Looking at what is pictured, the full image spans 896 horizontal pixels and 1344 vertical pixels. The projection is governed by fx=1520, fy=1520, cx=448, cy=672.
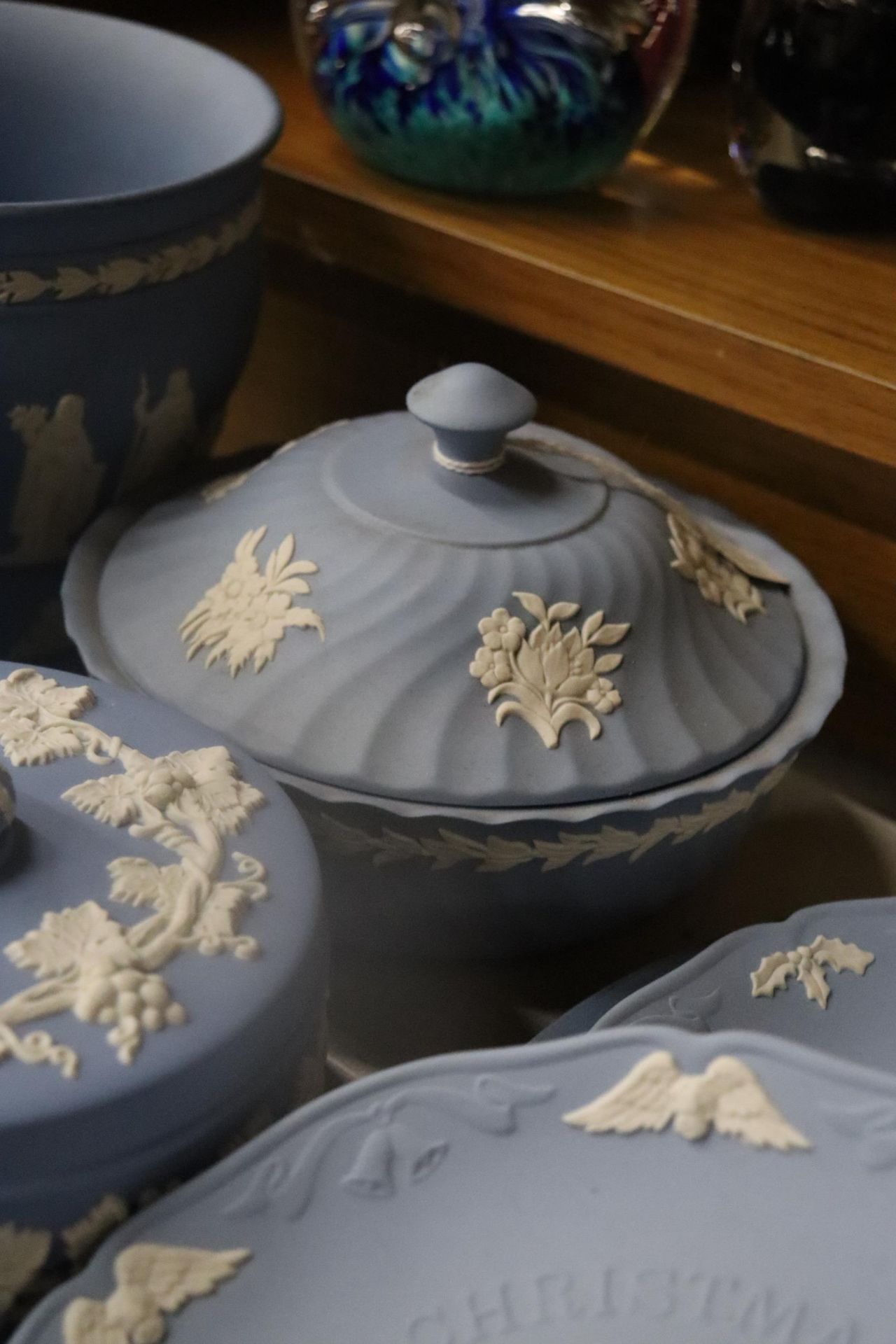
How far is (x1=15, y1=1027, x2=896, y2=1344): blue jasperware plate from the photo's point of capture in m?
0.39

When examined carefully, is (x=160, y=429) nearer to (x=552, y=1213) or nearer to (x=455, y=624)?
(x=455, y=624)

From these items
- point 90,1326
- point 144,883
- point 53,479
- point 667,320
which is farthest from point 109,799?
point 667,320

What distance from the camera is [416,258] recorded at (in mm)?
741

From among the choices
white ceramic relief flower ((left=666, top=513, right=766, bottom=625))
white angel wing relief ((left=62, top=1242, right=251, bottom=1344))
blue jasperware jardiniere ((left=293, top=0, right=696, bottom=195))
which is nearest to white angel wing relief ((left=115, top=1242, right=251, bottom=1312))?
white angel wing relief ((left=62, top=1242, right=251, bottom=1344))

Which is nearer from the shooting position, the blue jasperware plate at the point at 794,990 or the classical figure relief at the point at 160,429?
the blue jasperware plate at the point at 794,990

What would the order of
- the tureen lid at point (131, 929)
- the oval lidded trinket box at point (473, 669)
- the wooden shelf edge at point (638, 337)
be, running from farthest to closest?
the wooden shelf edge at point (638, 337)
the oval lidded trinket box at point (473, 669)
the tureen lid at point (131, 929)

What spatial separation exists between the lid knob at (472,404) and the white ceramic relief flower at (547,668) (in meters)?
0.06

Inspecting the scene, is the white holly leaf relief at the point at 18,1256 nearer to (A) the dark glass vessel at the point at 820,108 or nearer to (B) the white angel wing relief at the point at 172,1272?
(B) the white angel wing relief at the point at 172,1272

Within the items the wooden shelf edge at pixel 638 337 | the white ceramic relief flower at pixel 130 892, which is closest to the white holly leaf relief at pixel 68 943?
the white ceramic relief flower at pixel 130 892

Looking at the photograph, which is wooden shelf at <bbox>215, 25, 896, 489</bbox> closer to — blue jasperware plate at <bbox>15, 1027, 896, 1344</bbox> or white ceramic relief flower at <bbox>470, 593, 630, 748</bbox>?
white ceramic relief flower at <bbox>470, 593, 630, 748</bbox>

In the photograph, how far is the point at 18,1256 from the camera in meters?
0.38

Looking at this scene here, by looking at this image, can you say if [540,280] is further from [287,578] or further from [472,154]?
[287,578]

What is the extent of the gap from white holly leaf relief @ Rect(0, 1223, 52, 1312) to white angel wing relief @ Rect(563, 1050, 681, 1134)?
0.14 meters

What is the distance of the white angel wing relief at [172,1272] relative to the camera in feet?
1.24
